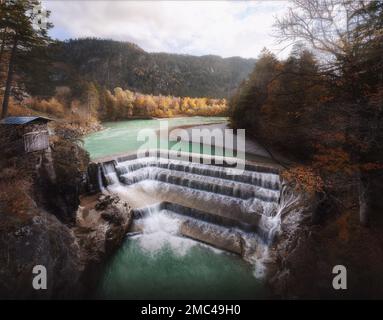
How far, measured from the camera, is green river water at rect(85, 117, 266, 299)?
25.7 ft

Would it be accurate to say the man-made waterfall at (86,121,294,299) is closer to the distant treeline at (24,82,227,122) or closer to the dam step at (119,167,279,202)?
the dam step at (119,167,279,202)

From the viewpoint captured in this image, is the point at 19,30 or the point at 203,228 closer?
the point at 203,228

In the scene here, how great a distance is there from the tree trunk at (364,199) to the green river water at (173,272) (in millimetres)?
4287

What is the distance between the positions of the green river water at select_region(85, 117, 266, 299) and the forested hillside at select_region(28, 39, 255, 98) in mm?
113656

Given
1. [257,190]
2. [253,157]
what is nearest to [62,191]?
[257,190]

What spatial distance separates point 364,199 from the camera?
7227mm

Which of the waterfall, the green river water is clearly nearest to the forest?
the waterfall

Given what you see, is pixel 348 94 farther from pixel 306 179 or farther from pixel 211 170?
pixel 211 170

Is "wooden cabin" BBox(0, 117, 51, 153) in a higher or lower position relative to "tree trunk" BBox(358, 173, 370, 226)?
higher

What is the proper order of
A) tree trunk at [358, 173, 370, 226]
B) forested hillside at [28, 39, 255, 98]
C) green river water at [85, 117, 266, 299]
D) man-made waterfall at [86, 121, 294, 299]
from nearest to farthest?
1. tree trunk at [358, 173, 370, 226]
2. green river water at [85, 117, 266, 299]
3. man-made waterfall at [86, 121, 294, 299]
4. forested hillside at [28, 39, 255, 98]

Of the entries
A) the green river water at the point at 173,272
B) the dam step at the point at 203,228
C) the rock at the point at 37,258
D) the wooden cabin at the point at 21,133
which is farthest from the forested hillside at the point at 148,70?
the rock at the point at 37,258

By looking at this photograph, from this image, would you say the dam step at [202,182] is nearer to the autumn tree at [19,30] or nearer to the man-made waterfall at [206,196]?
the man-made waterfall at [206,196]

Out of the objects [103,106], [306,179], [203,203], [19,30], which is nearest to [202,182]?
[203,203]

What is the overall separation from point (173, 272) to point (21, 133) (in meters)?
8.00
